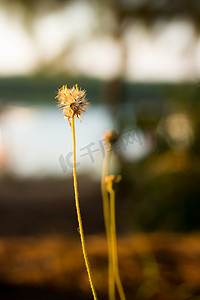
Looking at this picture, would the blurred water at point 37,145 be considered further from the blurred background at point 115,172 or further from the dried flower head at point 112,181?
the dried flower head at point 112,181

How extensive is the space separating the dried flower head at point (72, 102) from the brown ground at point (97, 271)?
60 cm

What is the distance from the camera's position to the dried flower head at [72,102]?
29 cm

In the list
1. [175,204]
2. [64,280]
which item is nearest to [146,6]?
[175,204]

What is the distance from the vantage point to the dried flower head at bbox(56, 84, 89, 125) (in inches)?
11.6

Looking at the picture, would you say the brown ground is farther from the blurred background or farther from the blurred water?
the blurred water

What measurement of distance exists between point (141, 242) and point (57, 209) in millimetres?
1669

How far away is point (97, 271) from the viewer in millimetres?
918

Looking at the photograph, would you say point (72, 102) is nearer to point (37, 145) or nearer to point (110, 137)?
point (110, 137)

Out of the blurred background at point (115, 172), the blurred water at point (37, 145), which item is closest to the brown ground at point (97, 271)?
the blurred background at point (115, 172)

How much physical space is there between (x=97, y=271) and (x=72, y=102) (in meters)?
0.72

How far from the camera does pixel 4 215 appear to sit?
8.63 ft

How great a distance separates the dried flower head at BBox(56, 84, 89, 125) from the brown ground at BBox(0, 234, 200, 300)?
60 cm

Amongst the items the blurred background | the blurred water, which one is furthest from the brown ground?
the blurred water

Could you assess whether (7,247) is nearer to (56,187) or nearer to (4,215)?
(4,215)
